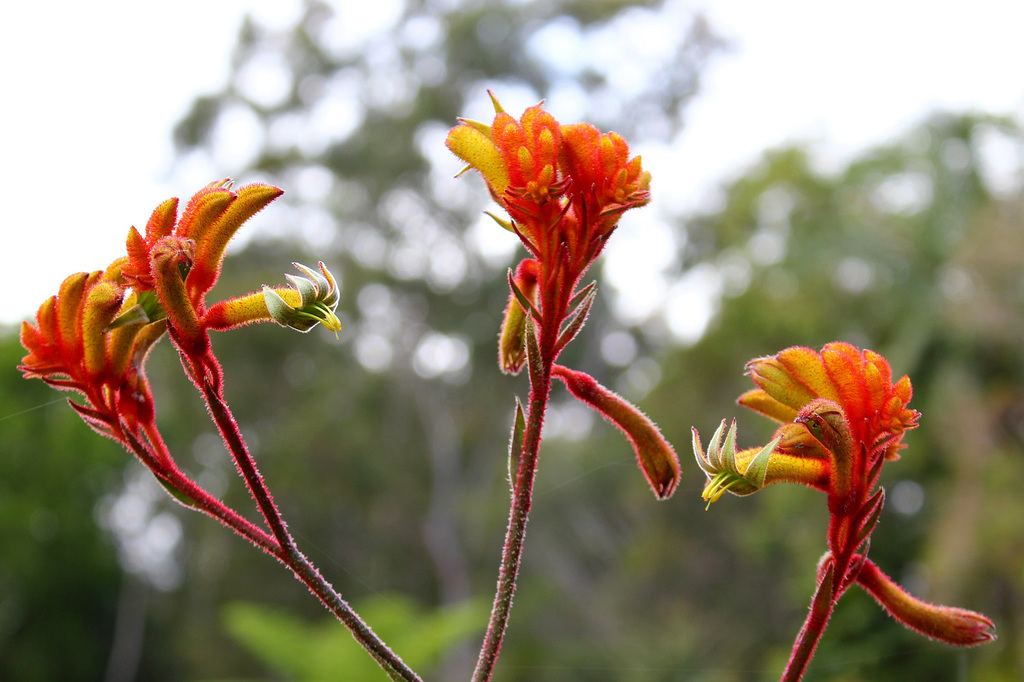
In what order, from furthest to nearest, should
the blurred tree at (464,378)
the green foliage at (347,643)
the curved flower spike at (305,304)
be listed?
the blurred tree at (464,378) → the green foliage at (347,643) → the curved flower spike at (305,304)

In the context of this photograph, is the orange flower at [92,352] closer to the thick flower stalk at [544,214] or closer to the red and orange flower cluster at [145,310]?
the red and orange flower cluster at [145,310]

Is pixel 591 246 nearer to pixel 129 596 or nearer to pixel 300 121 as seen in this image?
pixel 300 121

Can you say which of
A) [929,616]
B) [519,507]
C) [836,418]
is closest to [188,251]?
[519,507]

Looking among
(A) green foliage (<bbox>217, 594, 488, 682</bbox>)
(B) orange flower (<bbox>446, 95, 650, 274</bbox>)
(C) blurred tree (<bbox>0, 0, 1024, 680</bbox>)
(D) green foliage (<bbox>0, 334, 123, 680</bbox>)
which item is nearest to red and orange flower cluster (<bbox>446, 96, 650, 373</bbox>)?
(B) orange flower (<bbox>446, 95, 650, 274</bbox>)

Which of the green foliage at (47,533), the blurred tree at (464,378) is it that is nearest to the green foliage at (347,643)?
the blurred tree at (464,378)

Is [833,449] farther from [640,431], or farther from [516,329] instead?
[516,329]

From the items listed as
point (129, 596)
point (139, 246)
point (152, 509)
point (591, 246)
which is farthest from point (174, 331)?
point (129, 596)

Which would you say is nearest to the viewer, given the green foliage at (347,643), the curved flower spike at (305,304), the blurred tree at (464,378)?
the curved flower spike at (305,304)

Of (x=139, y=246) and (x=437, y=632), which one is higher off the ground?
(x=139, y=246)
